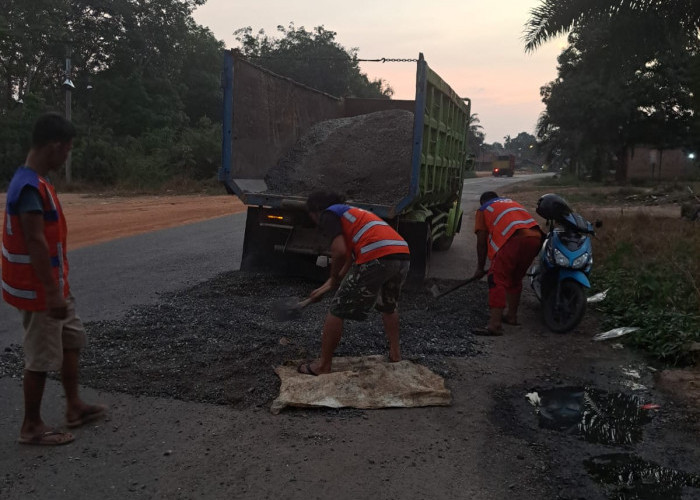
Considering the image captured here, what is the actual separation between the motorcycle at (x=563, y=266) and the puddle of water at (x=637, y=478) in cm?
248

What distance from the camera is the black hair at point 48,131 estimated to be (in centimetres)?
312

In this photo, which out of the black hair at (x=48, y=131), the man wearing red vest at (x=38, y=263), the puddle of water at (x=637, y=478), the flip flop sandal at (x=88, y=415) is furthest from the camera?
the flip flop sandal at (x=88, y=415)

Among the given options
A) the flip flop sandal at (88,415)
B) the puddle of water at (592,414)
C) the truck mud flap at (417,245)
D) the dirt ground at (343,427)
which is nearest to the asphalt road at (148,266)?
the dirt ground at (343,427)

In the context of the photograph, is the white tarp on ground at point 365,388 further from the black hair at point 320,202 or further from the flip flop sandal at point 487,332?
the flip flop sandal at point 487,332

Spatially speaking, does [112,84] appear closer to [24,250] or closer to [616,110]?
[616,110]

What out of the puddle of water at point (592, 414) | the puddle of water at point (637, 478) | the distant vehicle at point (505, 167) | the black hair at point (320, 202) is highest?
the distant vehicle at point (505, 167)

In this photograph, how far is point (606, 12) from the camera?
37.6 ft

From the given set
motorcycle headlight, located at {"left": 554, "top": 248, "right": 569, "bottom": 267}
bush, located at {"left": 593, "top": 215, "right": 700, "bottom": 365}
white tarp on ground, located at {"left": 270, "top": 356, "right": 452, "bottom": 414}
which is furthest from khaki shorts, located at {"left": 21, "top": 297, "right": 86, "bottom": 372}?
bush, located at {"left": 593, "top": 215, "right": 700, "bottom": 365}

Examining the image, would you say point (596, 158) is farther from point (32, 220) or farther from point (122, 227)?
point (32, 220)

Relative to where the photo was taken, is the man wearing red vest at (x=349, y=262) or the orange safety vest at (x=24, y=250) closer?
the orange safety vest at (x=24, y=250)

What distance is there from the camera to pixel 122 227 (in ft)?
43.5

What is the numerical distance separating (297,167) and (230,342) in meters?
3.35

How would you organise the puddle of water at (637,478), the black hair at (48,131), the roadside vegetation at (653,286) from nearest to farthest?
1. the puddle of water at (637,478)
2. the black hair at (48,131)
3. the roadside vegetation at (653,286)

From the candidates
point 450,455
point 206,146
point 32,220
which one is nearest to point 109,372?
point 32,220
